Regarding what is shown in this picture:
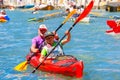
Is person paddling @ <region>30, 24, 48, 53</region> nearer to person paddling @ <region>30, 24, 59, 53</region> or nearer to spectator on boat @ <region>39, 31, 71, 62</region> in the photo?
person paddling @ <region>30, 24, 59, 53</region>

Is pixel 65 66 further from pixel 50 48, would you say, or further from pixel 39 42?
pixel 39 42

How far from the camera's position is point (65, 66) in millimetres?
11305

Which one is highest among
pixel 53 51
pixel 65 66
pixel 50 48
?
pixel 50 48

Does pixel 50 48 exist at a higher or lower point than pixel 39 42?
higher

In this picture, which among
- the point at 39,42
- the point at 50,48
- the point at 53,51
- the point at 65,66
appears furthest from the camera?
the point at 39,42

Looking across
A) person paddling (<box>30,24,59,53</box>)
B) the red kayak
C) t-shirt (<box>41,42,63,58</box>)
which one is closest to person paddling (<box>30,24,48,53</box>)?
person paddling (<box>30,24,59,53</box>)

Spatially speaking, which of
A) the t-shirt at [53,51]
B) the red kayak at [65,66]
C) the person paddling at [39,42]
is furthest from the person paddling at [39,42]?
the t-shirt at [53,51]

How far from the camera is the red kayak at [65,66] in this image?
36.3ft

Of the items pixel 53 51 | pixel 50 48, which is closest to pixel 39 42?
pixel 53 51

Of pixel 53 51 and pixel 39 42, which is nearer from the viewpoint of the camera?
pixel 53 51

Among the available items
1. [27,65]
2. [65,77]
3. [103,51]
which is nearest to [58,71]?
[65,77]

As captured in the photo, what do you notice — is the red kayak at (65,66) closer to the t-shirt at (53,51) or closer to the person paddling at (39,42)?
the t-shirt at (53,51)

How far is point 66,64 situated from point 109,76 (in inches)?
Answer: 60.7

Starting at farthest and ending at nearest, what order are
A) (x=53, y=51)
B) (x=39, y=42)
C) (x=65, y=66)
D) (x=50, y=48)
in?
1. (x=39, y=42)
2. (x=53, y=51)
3. (x=50, y=48)
4. (x=65, y=66)
